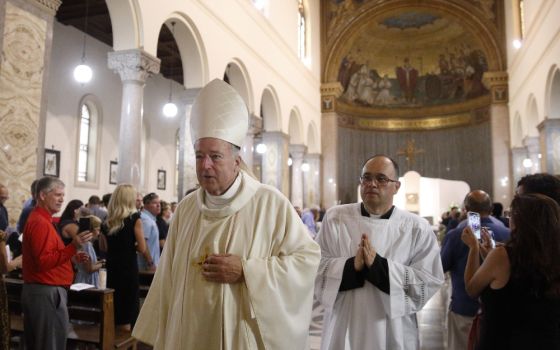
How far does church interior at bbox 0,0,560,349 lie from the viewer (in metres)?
8.31

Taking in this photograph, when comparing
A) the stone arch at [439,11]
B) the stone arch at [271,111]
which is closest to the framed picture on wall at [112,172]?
the stone arch at [271,111]

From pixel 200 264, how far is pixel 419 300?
1.36m

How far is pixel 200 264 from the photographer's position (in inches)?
79.6

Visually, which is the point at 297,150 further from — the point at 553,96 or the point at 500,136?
the point at 553,96

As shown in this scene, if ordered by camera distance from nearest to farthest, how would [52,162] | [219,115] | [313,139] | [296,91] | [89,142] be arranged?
1. [219,115]
2. [52,162]
3. [89,142]
4. [296,91]
5. [313,139]

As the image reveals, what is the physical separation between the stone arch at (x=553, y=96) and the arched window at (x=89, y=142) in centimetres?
1335

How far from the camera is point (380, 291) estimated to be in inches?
105

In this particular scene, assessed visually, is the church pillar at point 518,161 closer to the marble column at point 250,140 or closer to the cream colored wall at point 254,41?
the cream colored wall at point 254,41

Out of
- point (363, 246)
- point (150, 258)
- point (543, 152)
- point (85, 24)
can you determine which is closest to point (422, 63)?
point (543, 152)

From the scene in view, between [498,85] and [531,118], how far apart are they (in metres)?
3.75

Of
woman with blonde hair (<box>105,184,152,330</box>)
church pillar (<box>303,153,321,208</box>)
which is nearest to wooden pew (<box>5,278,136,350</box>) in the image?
woman with blonde hair (<box>105,184,152,330</box>)

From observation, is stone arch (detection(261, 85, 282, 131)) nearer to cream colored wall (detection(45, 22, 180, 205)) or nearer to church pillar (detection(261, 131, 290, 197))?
church pillar (detection(261, 131, 290, 197))

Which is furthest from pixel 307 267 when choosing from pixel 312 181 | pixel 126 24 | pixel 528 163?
pixel 312 181

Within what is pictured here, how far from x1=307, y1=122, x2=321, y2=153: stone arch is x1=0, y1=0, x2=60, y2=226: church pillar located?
14813mm
